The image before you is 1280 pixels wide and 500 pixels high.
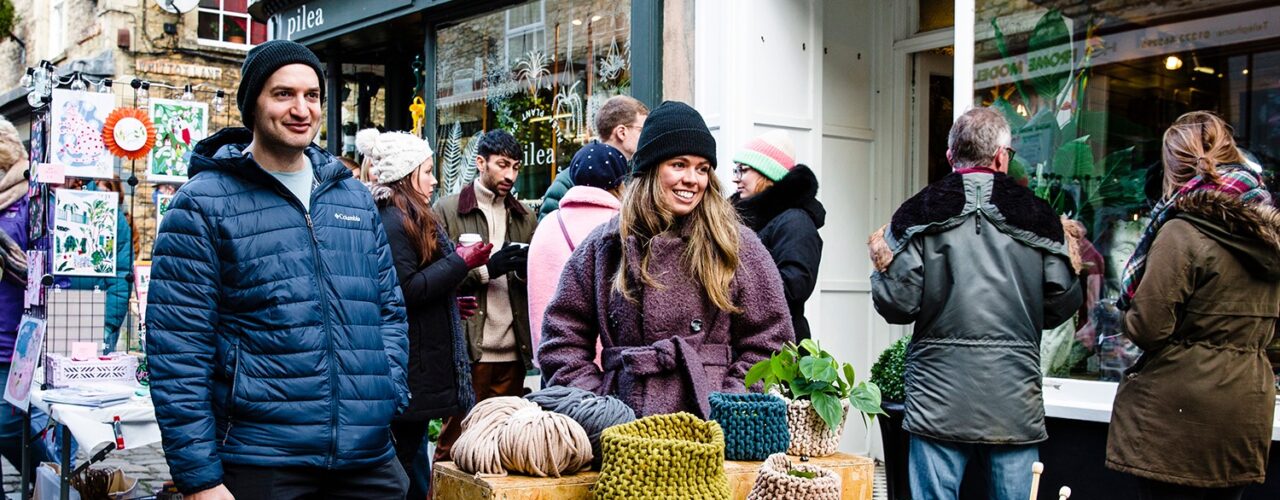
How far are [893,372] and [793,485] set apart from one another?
2.75 meters

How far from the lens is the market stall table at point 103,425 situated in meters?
4.85

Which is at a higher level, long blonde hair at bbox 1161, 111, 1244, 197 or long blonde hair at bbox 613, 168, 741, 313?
long blonde hair at bbox 1161, 111, 1244, 197

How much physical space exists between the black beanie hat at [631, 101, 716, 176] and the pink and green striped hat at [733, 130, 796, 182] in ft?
5.04

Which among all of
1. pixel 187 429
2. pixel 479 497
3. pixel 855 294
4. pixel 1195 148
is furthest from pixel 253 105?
pixel 855 294

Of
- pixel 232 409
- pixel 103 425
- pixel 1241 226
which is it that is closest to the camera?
pixel 232 409

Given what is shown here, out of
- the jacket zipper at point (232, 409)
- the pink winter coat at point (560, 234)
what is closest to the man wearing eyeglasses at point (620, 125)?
the pink winter coat at point (560, 234)

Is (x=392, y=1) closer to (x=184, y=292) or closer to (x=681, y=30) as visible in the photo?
(x=681, y=30)

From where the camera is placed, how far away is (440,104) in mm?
9859

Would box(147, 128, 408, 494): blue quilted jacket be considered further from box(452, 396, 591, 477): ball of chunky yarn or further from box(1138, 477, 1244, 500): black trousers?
box(1138, 477, 1244, 500): black trousers

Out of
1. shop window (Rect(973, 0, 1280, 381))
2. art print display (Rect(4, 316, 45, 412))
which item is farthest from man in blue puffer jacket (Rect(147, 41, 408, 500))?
shop window (Rect(973, 0, 1280, 381))

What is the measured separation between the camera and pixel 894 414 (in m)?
5.20

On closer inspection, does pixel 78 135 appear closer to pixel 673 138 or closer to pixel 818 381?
pixel 673 138

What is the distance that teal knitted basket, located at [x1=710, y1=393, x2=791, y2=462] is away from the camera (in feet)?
9.64

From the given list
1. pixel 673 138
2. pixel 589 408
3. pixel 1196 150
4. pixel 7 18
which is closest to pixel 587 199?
pixel 673 138
